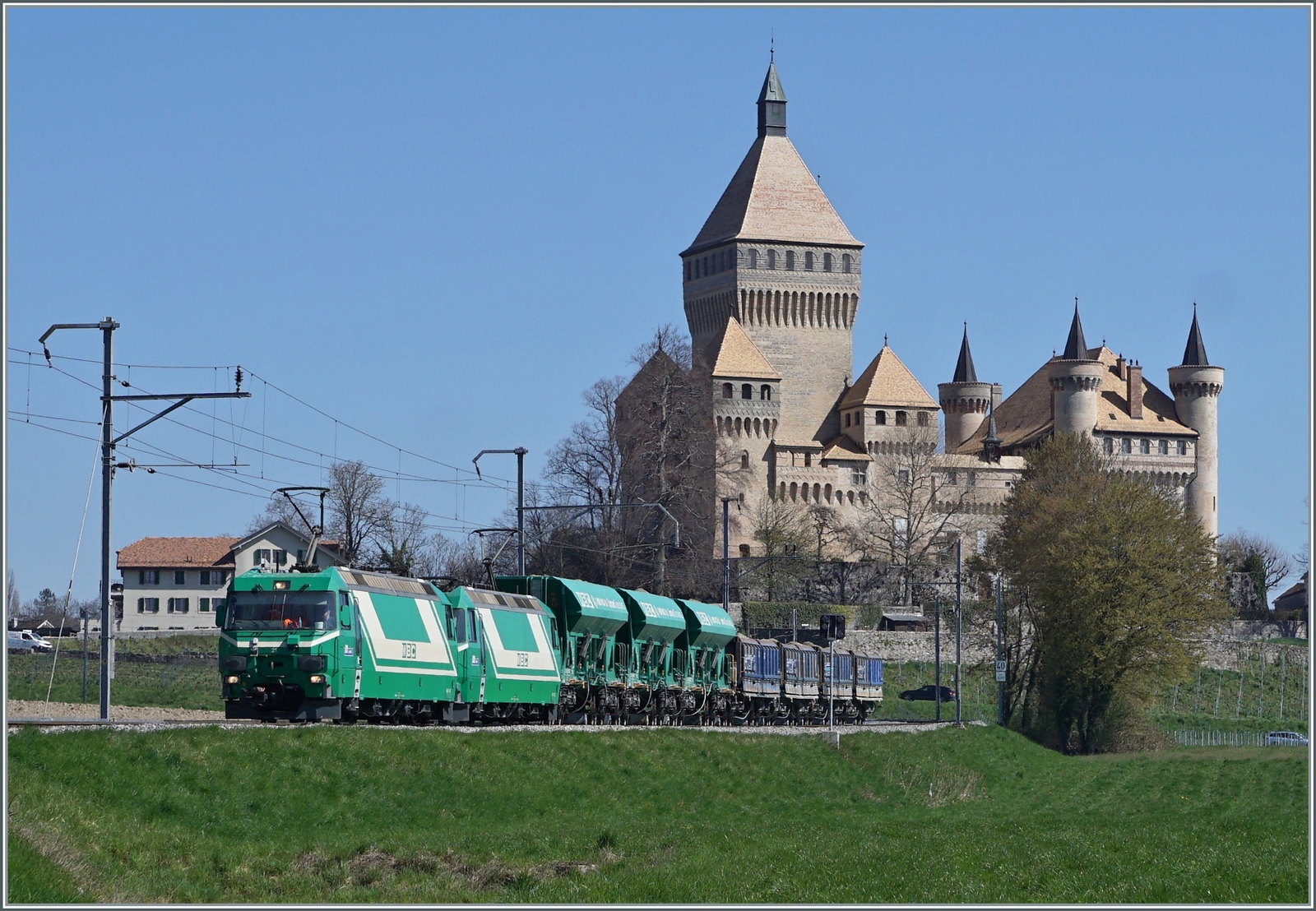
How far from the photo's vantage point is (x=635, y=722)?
1817 inches

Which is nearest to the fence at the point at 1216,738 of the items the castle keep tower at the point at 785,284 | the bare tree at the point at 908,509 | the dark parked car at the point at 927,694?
the dark parked car at the point at 927,694

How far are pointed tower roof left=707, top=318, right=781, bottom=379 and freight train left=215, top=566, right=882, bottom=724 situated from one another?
65.9m

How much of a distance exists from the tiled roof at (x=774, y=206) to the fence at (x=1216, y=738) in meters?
59.8

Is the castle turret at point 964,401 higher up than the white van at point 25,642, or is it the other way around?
the castle turret at point 964,401

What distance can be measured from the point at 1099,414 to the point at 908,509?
2749 cm

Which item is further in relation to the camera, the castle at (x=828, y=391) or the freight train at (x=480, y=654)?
the castle at (x=828, y=391)

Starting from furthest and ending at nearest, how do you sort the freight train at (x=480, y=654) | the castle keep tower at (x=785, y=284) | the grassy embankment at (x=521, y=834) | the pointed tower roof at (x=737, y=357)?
the castle keep tower at (x=785, y=284)
the pointed tower roof at (x=737, y=357)
the freight train at (x=480, y=654)
the grassy embankment at (x=521, y=834)

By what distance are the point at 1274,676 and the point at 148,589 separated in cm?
6152

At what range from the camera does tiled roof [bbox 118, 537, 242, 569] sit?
A: 104312mm

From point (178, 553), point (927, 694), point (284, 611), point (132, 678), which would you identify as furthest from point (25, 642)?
point (284, 611)

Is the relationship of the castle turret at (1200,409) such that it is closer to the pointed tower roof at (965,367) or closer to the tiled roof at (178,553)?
the pointed tower roof at (965,367)

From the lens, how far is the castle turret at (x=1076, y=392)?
131375 mm

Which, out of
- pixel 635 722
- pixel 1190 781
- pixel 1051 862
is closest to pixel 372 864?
pixel 1051 862

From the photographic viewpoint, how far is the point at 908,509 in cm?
11219
